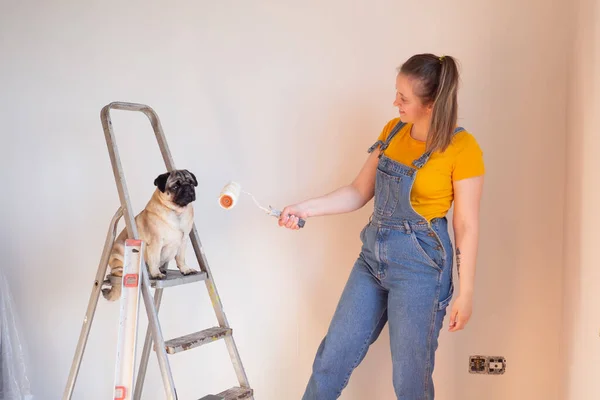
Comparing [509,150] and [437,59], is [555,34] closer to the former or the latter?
[509,150]

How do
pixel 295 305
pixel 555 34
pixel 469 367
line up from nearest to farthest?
pixel 555 34 → pixel 469 367 → pixel 295 305

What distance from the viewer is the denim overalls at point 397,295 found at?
5.63ft

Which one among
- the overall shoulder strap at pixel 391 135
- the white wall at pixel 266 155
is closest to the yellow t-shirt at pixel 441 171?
the overall shoulder strap at pixel 391 135

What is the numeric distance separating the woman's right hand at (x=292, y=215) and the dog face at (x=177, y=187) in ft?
0.98

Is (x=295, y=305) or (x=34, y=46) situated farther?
(x=34, y=46)

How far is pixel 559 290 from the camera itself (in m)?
2.15

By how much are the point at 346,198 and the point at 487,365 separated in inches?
33.7

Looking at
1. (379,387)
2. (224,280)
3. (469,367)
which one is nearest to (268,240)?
(224,280)

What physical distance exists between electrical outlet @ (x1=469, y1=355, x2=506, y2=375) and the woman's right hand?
0.90 meters

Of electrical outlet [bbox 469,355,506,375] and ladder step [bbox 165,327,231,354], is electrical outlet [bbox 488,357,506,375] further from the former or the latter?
ladder step [bbox 165,327,231,354]

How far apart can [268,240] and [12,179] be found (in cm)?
124

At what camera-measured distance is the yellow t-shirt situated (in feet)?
5.67

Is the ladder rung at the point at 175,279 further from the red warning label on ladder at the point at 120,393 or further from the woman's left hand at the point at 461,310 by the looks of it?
the woman's left hand at the point at 461,310

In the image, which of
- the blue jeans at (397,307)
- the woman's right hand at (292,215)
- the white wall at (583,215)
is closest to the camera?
the white wall at (583,215)
